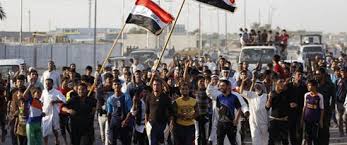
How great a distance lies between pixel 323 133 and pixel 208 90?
2.20 m

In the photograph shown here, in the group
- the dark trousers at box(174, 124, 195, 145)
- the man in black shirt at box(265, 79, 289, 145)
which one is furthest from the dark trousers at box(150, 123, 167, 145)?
the man in black shirt at box(265, 79, 289, 145)

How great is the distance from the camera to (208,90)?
12.9m

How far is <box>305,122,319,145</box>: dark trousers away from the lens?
12820mm

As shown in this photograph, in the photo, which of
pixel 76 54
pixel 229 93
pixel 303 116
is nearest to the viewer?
pixel 229 93

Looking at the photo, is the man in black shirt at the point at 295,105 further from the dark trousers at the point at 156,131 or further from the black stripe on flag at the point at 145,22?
the black stripe on flag at the point at 145,22

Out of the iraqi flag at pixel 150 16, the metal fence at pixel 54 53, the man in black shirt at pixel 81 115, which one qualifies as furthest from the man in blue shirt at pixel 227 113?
the metal fence at pixel 54 53

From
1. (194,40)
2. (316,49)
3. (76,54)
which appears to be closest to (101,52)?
(76,54)

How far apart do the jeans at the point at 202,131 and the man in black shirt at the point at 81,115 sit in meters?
1.89

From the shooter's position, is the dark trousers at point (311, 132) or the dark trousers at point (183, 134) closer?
the dark trousers at point (183, 134)

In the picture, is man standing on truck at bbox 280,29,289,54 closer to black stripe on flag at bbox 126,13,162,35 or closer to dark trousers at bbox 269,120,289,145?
black stripe on flag at bbox 126,13,162,35

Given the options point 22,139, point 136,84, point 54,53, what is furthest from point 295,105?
point 54,53

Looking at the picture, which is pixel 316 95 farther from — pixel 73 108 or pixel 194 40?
pixel 194 40

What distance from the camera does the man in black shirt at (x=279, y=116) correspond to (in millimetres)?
12523

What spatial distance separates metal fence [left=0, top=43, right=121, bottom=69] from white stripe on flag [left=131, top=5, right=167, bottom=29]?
99.0 feet
